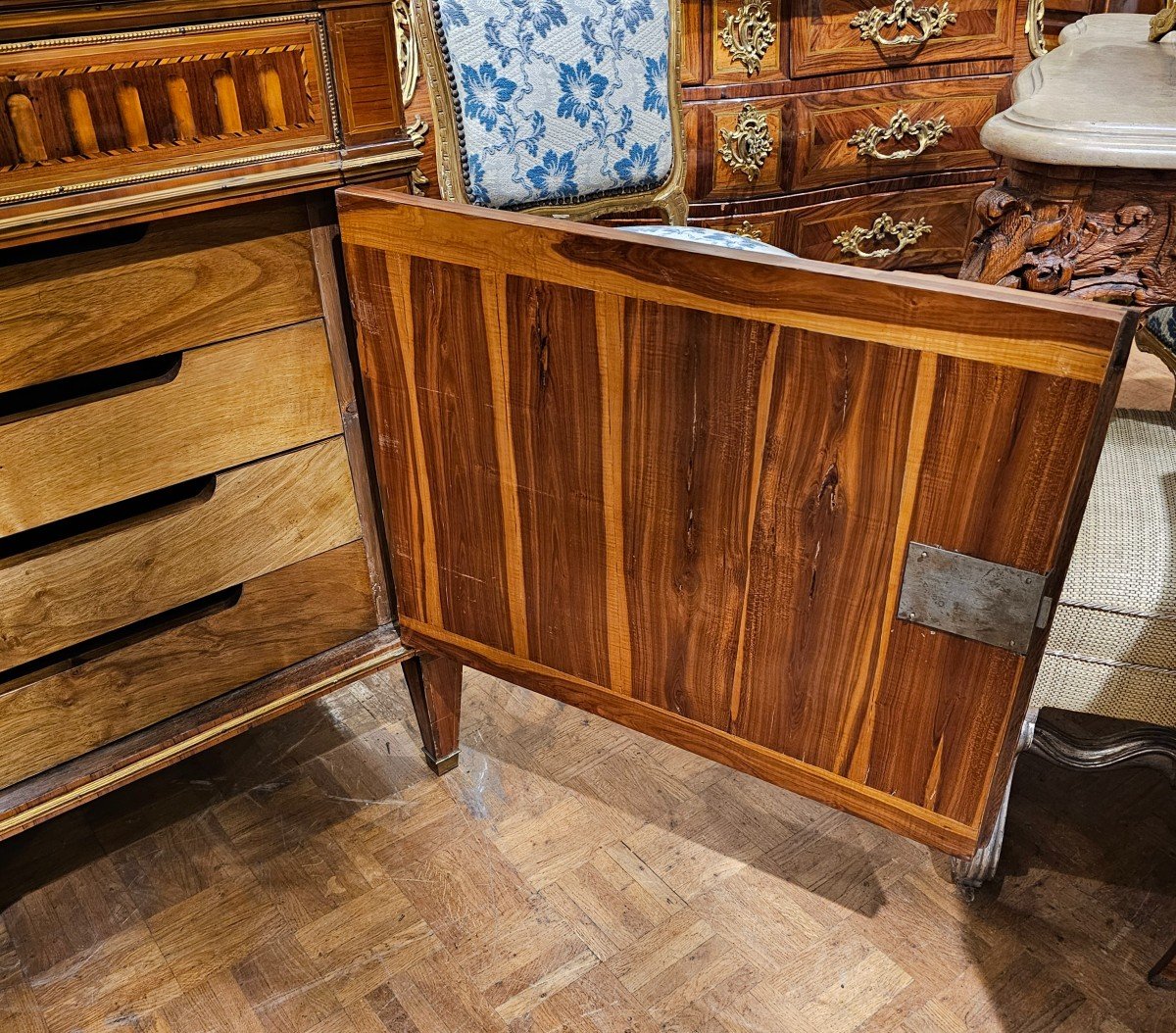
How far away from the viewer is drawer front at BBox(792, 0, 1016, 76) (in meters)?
1.70

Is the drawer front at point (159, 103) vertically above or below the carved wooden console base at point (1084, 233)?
above

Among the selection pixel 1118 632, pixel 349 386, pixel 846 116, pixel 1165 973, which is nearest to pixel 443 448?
pixel 349 386

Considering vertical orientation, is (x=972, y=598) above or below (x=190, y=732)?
above

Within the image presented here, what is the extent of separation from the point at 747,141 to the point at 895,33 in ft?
1.08

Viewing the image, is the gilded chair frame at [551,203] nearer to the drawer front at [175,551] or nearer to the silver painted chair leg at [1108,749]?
the drawer front at [175,551]

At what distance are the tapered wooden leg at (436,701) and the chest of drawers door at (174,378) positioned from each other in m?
0.09

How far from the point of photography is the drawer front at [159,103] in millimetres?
672

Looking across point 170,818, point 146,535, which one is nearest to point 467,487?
point 146,535

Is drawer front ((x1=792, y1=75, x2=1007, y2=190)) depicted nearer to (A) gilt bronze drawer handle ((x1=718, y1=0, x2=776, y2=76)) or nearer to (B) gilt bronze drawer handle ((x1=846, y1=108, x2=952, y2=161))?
(B) gilt bronze drawer handle ((x1=846, y1=108, x2=952, y2=161))

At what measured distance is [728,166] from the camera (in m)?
1.74

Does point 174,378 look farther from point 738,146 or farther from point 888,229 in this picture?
point 888,229

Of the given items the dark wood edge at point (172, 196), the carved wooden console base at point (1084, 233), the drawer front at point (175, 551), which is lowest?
the drawer front at point (175, 551)

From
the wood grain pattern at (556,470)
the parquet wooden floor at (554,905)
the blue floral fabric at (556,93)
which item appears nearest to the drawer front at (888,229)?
the blue floral fabric at (556,93)

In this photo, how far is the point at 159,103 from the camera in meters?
0.71
